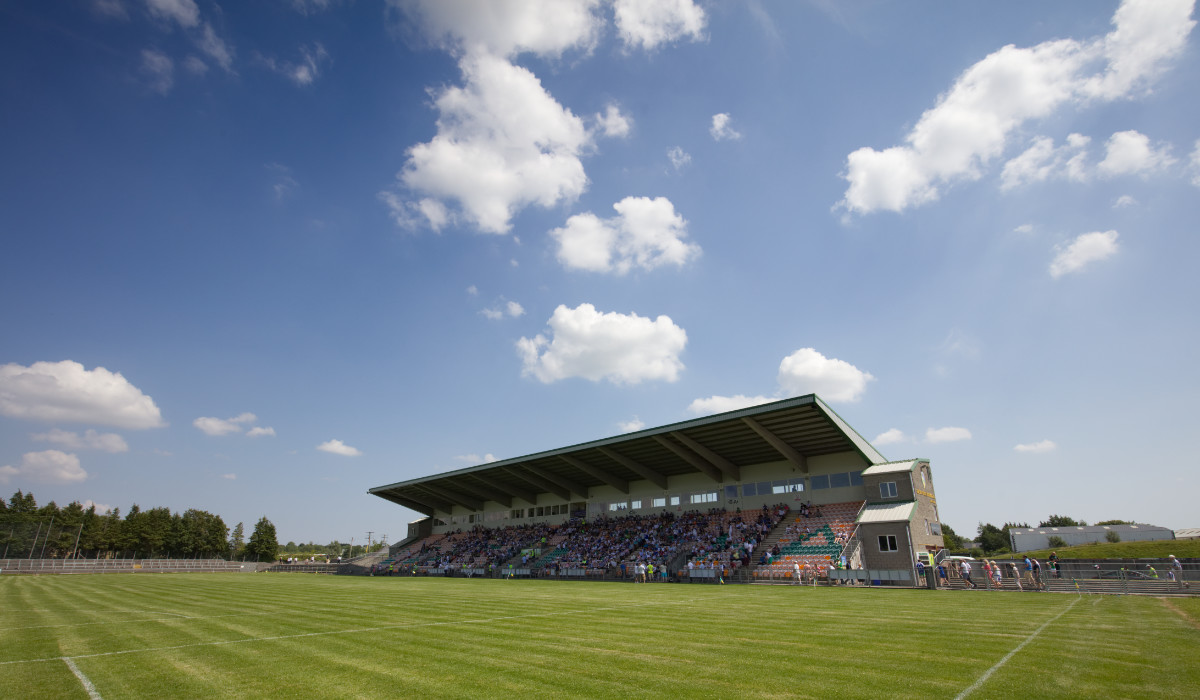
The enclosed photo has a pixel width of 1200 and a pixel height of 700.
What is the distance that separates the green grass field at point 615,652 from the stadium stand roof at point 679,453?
1755 cm

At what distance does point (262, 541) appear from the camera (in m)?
90.0

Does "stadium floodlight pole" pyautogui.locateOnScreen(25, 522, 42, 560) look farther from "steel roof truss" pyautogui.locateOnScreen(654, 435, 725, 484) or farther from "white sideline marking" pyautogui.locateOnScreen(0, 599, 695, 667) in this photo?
"white sideline marking" pyautogui.locateOnScreen(0, 599, 695, 667)

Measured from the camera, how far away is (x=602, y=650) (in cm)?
896

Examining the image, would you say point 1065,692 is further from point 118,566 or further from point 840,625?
point 118,566

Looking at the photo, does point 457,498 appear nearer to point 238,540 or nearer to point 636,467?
point 636,467

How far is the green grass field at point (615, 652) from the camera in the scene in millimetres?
6625

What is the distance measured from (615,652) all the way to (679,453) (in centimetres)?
3072

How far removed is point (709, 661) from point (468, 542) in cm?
5678

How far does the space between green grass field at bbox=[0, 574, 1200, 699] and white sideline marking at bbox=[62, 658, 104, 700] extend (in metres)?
0.07

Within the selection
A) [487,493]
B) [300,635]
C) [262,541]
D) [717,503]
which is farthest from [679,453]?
[262,541]

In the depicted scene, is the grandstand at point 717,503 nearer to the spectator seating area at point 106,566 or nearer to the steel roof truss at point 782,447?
the steel roof truss at point 782,447

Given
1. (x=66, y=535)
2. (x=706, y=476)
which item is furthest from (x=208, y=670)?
(x=66, y=535)

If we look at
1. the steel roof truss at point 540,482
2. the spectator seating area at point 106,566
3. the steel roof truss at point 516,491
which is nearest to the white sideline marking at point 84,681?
the steel roof truss at point 540,482

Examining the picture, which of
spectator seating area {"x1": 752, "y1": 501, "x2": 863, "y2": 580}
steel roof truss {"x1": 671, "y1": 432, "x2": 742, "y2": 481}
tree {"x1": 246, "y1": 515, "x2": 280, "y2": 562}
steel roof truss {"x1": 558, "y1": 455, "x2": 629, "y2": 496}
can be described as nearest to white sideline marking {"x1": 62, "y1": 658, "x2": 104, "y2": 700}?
spectator seating area {"x1": 752, "y1": 501, "x2": 863, "y2": 580}
